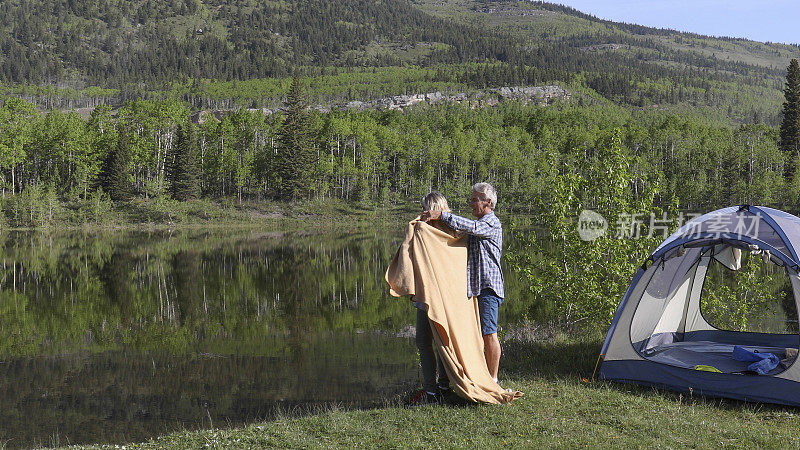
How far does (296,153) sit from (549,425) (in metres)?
62.8

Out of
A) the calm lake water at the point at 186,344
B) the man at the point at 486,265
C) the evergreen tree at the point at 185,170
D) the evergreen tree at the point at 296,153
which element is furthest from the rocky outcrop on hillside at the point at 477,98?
the man at the point at 486,265

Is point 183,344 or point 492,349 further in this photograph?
point 183,344

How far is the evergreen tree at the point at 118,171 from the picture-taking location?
58625mm

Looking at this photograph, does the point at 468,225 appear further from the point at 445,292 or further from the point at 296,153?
the point at 296,153

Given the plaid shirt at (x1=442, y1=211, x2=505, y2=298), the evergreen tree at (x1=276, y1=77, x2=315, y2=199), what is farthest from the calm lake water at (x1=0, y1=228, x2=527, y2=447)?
the evergreen tree at (x1=276, y1=77, x2=315, y2=199)

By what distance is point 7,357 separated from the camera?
13312 millimetres

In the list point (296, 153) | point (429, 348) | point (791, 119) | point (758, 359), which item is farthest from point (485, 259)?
point (791, 119)

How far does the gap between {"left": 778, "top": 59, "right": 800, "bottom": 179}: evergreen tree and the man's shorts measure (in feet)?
202

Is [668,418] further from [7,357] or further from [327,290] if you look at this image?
[327,290]

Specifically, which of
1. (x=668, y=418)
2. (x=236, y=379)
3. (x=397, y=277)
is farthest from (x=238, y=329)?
(x=668, y=418)

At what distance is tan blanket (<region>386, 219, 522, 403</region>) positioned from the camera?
22.8 ft

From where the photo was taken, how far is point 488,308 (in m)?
7.23

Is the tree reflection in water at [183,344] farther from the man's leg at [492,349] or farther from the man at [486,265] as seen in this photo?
the man at [486,265]

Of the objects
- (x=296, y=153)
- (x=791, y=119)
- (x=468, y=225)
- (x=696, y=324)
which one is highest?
(x=791, y=119)
